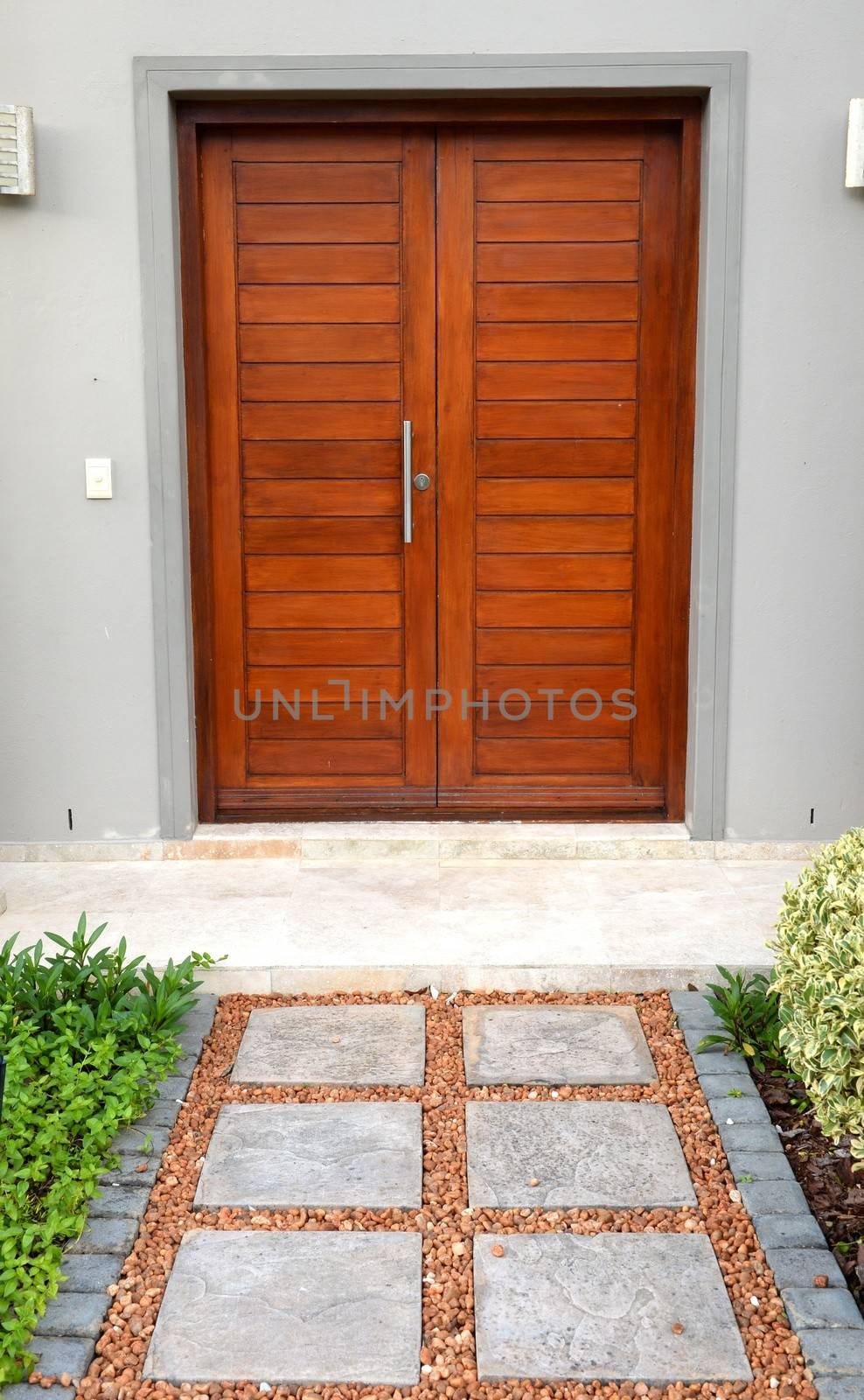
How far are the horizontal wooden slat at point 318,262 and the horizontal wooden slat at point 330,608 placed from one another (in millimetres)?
1098

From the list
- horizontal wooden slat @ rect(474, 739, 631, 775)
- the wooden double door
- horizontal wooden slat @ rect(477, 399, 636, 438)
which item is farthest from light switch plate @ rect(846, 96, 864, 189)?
horizontal wooden slat @ rect(474, 739, 631, 775)

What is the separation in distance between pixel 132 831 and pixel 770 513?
246 centimetres

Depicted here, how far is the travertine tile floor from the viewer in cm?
395

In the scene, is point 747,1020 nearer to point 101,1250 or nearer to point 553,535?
point 101,1250

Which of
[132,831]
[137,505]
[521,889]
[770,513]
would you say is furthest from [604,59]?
[132,831]

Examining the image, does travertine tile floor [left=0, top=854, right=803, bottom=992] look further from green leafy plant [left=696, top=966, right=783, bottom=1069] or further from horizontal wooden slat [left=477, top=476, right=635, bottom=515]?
horizontal wooden slat [left=477, top=476, right=635, bottom=515]

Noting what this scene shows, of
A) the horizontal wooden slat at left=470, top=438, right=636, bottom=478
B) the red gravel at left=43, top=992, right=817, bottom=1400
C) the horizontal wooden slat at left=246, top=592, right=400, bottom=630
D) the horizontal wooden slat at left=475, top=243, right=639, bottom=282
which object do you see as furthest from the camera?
the horizontal wooden slat at left=246, top=592, right=400, bottom=630

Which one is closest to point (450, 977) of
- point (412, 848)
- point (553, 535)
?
point (412, 848)

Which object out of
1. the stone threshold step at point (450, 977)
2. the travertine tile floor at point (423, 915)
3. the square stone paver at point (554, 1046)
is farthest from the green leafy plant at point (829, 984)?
the travertine tile floor at point (423, 915)

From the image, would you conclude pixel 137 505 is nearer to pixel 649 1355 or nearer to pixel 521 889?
pixel 521 889

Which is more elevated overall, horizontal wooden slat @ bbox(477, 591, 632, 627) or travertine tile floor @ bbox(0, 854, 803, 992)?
horizontal wooden slat @ bbox(477, 591, 632, 627)

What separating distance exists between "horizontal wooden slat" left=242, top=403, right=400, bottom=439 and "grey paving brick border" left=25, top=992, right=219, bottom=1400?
2.30 meters

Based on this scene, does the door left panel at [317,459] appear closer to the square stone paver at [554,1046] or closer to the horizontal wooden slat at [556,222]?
the horizontal wooden slat at [556,222]

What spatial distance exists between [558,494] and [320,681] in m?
1.08
